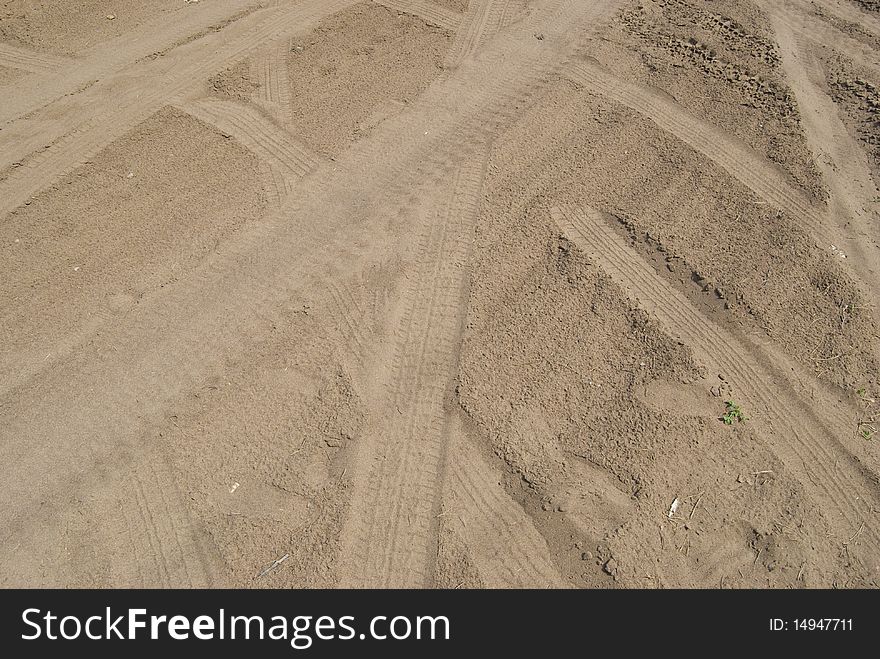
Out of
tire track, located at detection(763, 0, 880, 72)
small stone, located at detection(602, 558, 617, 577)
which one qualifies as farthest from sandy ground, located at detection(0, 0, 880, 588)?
tire track, located at detection(763, 0, 880, 72)

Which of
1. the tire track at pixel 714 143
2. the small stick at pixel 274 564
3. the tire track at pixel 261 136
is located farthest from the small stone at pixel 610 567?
the tire track at pixel 261 136

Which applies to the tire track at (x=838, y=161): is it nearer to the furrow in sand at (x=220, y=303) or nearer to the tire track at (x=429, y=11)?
the furrow in sand at (x=220, y=303)

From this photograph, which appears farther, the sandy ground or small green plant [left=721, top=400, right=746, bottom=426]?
small green plant [left=721, top=400, right=746, bottom=426]

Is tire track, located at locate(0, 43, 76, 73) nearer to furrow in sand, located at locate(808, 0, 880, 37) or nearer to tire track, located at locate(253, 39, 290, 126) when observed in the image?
tire track, located at locate(253, 39, 290, 126)

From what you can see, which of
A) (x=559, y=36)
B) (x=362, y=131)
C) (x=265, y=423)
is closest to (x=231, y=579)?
(x=265, y=423)
